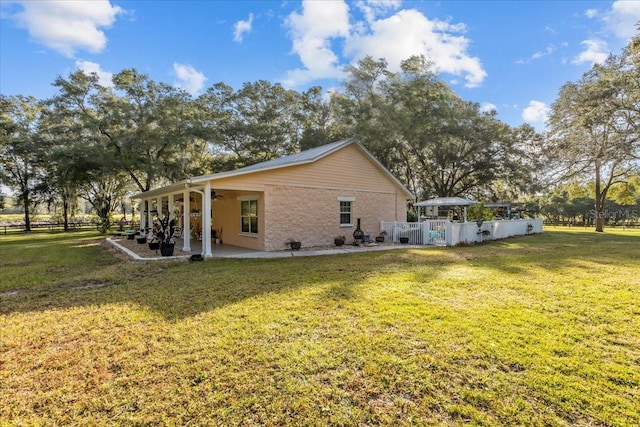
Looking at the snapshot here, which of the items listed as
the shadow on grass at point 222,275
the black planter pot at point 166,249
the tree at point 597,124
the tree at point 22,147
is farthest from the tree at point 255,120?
the tree at point 597,124

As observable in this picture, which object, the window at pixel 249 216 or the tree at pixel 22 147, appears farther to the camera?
the tree at pixel 22 147

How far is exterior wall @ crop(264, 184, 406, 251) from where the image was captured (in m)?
12.1

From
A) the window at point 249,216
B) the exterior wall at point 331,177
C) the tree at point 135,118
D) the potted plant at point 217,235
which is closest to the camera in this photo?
the exterior wall at point 331,177

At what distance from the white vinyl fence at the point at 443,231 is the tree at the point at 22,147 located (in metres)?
29.7

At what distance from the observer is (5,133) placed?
25047 millimetres

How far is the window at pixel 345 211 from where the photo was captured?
569 inches

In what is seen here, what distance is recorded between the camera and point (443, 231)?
13.8 metres

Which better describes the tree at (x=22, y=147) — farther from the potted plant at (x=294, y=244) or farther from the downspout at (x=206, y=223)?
the potted plant at (x=294, y=244)

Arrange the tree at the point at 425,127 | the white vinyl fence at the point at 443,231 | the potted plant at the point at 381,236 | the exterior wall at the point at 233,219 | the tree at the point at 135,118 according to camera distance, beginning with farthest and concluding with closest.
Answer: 1. the tree at the point at 425,127
2. the tree at the point at 135,118
3. the potted plant at the point at 381,236
4. the white vinyl fence at the point at 443,231
5. the exterior wall at the point at 233,219

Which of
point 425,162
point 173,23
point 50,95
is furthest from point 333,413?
A: point 50,95

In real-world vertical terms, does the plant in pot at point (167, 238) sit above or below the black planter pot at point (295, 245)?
above

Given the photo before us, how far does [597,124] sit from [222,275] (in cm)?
2474

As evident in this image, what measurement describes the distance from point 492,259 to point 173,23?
47.6ft

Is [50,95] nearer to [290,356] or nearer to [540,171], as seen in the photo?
[290,356]
